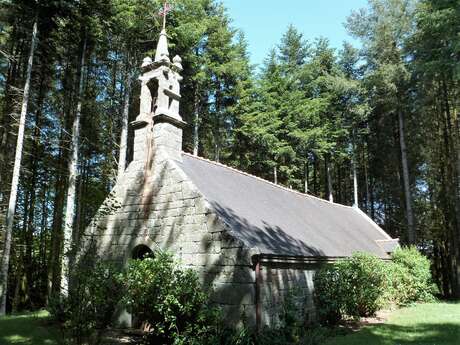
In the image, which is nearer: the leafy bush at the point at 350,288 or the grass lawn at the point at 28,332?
the grass lawn at the point at 28,332

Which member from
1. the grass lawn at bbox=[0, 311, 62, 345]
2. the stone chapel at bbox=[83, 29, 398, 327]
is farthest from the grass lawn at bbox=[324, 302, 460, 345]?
the grass lawn at bbox=[0, 311, 62, 345]

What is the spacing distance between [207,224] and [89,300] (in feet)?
9.82

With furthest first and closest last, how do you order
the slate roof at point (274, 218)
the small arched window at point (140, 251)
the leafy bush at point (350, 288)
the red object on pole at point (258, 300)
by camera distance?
the small arched window at point (140, 251) → the leafy bush at point (350, 288) → the slate roof at point (274, 218) → the red object on pole at point (258, 300)

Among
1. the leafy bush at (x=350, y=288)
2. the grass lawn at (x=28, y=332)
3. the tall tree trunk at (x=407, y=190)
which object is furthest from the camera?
the tall tree trunk at (x=407, y=190)

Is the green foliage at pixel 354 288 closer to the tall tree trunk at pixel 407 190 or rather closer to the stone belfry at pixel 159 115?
the stone belfry at pixel 159 115

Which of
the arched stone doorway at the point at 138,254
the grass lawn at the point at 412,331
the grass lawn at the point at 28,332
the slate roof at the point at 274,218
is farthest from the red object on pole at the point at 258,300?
the grass lawn at the point at 28,332

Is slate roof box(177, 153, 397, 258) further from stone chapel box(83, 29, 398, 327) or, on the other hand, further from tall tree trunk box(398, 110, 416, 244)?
tall tree trunk box(398, 110, 416, 244)

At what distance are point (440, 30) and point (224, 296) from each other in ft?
39.7

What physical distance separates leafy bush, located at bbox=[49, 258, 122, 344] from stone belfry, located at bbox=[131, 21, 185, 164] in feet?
13.6

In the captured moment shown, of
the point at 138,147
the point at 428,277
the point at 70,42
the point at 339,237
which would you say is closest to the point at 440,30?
the point at 339,237

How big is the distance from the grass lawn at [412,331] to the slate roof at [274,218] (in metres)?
2.04

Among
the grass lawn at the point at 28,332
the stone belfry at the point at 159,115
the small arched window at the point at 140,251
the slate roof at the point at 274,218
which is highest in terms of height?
the stone belfry at the point at 159,115

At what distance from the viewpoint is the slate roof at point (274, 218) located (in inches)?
352

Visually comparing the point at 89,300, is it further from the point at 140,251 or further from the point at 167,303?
the point at 140,251
